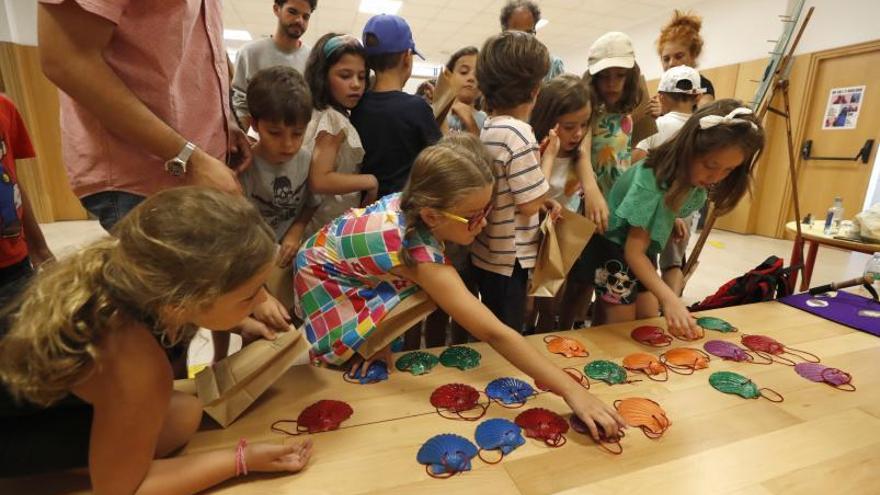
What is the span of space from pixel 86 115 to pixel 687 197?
60.6 inches

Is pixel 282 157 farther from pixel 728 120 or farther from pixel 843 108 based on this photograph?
pixel 843 108

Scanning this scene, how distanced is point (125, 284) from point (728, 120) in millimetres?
1440

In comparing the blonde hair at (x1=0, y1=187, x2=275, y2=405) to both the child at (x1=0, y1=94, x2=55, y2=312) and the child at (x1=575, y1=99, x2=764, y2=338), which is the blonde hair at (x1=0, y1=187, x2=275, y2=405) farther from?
the child at (x1=575, y1=99, x2=764, y2=338)

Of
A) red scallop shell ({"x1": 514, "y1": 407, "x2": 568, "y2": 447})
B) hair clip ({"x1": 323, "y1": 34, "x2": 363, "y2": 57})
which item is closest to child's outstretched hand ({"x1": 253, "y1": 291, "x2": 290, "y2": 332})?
red scallop shell ({"x1": 514, "y1": 407, "x2": 568, "y2": 447})

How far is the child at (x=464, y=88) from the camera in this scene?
185 centimetres

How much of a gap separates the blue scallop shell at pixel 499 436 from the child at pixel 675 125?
1.14 m

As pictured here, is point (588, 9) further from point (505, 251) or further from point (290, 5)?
point (505, 251)

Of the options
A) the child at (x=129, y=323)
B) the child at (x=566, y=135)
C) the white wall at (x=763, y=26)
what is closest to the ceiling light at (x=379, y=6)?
the white wall at (x=763, y=26)

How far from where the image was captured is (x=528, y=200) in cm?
129

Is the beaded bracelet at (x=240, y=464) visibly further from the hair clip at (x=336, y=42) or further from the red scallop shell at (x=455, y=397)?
the hair clip at (x=336, y=42)

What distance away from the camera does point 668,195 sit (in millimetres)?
1380

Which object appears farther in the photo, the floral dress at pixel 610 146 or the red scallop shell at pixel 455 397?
the floral dress at pixel 610 146

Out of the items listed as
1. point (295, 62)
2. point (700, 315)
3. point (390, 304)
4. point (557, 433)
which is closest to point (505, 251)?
point (390, 304)

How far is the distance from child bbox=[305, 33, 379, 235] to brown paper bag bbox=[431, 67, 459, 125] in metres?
0.32
